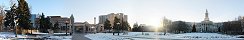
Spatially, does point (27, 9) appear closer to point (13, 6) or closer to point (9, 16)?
point (9, 16)

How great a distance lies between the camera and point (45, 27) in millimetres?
98250

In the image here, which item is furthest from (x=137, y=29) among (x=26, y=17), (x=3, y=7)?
(x=3, y=7)

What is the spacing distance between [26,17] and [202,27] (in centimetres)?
14033

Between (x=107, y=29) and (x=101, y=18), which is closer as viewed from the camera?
(x=107, y=29)

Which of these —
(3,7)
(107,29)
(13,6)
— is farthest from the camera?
(107,29)

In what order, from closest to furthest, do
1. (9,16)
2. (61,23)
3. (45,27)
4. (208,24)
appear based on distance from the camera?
(9,16) → (45,27) → (61,23) → (208,24)

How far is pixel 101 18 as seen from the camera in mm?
195750

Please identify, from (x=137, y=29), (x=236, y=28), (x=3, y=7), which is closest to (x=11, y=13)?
(x=3, y=7)

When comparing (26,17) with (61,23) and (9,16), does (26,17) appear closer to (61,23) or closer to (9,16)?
(9,16)

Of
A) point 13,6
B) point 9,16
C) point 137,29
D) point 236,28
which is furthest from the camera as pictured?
point 137,29

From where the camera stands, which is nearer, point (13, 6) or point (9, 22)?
point (13, 6)

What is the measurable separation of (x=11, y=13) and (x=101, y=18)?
5585 inches

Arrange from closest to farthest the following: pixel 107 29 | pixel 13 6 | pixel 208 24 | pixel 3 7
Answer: pixel 3 7 < pixel 13 6 < pixel 107 29 < pixel 208 24

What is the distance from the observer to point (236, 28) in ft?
344
